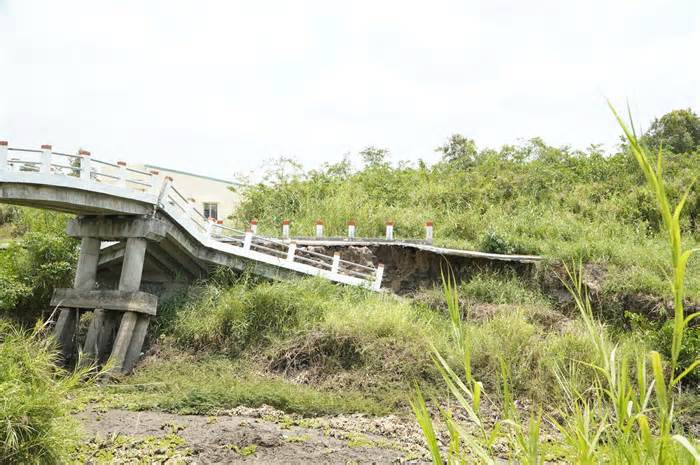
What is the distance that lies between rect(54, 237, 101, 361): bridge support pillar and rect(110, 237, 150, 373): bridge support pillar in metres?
1.10

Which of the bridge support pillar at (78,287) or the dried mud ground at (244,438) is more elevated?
the bridge support pillar at (78,287)

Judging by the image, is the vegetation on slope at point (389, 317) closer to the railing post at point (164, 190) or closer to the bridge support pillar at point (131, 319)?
the bridge support pillar at point (131, 319)

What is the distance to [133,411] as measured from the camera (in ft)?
31.6

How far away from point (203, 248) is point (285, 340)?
3.47 m

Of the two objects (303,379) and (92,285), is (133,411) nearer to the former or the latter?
(303,379)

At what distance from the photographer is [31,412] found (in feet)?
19.5

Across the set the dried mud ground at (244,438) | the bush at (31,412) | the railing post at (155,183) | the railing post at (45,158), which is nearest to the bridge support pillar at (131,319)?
the railing post at (155,183)

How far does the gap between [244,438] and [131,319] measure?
18.7 ft

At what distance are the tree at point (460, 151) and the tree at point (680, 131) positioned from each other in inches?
266

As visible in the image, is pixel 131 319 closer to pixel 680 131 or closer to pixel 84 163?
pixel 84 163

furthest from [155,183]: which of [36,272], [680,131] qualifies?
[680,131]

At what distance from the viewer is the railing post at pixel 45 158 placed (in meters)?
Answer: 11.7

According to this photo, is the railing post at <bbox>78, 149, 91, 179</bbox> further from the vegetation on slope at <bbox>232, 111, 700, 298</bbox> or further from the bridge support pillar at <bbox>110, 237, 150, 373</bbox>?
the vegetation on slope at <bbox>232, 111, 700, 298</bbox>

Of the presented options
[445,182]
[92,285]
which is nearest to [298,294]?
[92,285]
